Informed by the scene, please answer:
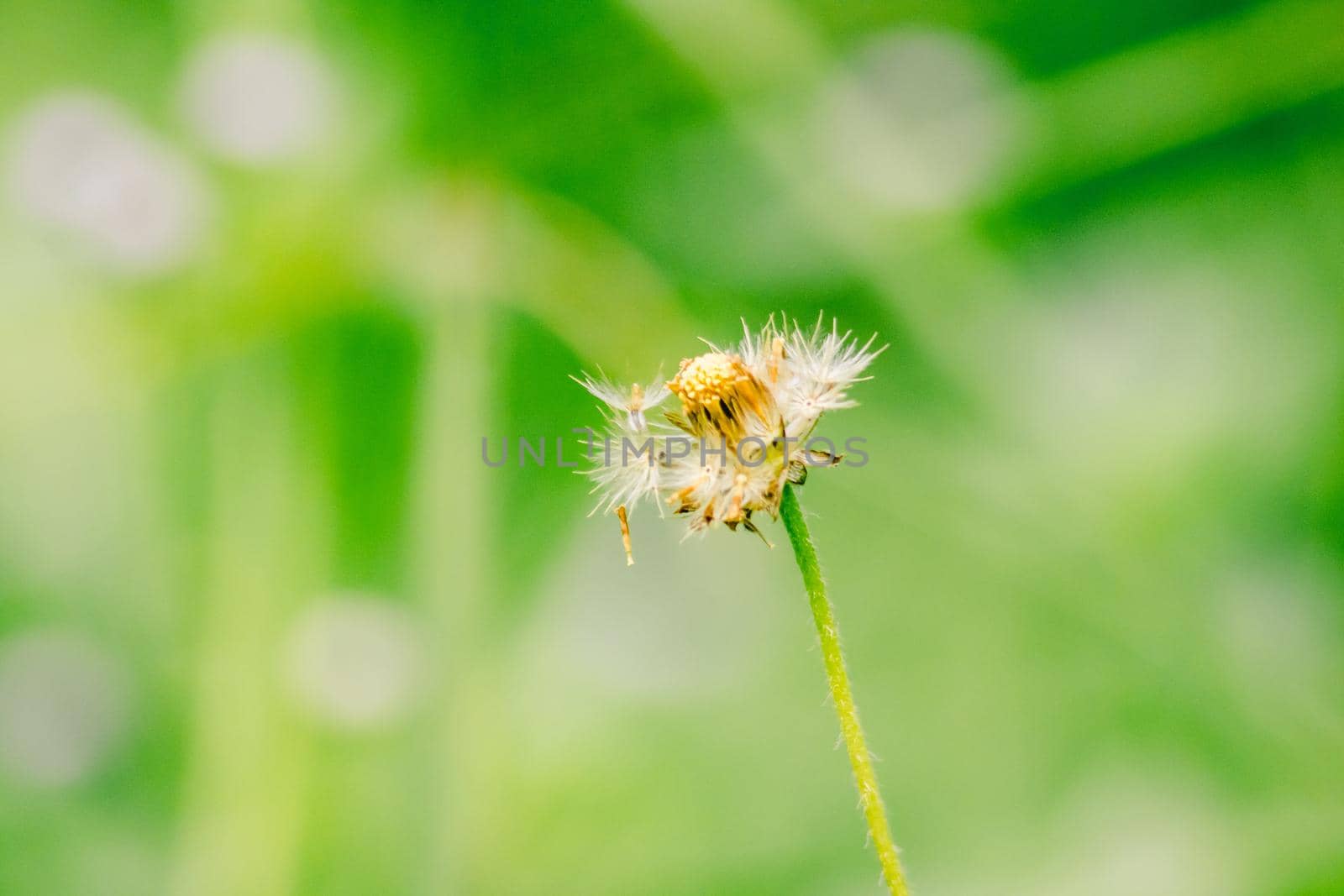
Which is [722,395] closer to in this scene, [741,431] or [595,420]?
[741,431]

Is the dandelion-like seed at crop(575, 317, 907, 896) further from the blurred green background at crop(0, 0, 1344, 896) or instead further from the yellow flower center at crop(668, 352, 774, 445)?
the blurred green background at crop(0, 0, 1344, 896)

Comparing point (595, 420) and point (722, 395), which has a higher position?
point (595, 420)

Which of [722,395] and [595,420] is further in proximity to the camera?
[595,420]

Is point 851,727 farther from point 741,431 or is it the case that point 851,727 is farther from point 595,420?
point 595,420

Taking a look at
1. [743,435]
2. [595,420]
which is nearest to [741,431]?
[743,435]

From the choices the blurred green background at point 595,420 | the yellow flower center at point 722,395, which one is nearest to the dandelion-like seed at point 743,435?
the yellow flower center at point 722,395

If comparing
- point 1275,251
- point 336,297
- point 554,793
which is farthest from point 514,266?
point 1275,251

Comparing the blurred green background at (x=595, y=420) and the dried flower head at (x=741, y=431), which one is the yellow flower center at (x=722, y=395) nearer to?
the dried flower head at (x=741, y=431)
